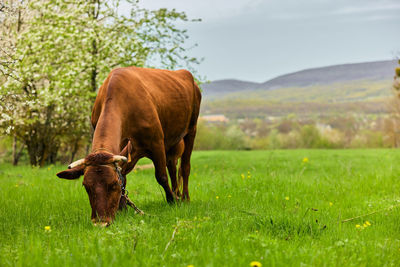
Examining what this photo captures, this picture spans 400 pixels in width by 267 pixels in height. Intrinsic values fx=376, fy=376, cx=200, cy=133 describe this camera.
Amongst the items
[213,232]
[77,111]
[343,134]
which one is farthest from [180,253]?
[343,134]

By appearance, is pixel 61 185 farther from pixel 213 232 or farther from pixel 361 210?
pixel 361 210

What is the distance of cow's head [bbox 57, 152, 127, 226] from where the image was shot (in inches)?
176

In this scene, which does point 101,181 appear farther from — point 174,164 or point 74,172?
point 174,164

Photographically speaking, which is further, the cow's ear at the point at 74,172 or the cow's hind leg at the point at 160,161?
the cow's hind leg at the point at 160,161

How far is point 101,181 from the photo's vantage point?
4504 millimetres

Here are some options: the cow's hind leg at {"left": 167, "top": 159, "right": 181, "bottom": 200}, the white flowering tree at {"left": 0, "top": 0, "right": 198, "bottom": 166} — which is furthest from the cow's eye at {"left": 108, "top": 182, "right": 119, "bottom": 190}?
the white flowering tree at {"left": 0, "top": 0, "right": 198, "bottom": 166}

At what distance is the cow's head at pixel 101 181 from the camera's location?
4469 mm

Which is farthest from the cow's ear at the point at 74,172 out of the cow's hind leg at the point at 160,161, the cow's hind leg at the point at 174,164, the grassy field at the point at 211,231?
the cow's hind leg at the point at 174,164

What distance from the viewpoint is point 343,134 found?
7550cm

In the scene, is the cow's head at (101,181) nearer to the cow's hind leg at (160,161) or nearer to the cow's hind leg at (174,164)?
the cow's hind leg at (160,161)

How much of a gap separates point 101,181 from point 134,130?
1452 mm

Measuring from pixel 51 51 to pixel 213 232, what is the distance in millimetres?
12848

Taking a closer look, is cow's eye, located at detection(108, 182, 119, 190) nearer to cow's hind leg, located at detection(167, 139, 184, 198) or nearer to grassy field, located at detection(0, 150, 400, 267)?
grassy field, located at detection(0, 150, 400, 267)

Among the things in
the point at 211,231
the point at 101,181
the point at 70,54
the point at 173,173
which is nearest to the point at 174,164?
the point at 173,173
